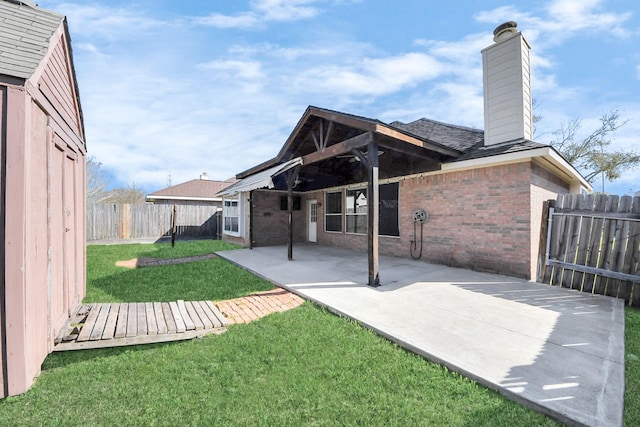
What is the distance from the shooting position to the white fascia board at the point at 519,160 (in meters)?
5.56

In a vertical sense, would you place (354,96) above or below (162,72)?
above

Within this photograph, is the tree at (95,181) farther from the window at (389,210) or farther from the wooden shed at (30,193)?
the window at (389,210)

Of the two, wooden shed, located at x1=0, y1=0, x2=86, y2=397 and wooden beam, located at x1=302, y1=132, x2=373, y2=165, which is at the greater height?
wooden beam, located at x1=302, y1=132, x2=373, y2=165

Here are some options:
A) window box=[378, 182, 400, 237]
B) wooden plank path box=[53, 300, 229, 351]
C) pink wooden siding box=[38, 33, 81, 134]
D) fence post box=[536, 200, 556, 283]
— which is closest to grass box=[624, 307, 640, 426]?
fence post box=[536, 200, 556, 283]

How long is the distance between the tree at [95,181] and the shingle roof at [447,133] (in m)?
26.3

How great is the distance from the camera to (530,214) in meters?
5.89

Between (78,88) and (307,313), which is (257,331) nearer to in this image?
(307,313)

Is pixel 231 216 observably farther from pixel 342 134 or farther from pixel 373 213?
pixel 373 213

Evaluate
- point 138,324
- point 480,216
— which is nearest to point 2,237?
point 138,324

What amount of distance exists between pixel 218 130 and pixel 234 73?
A: 7.35 metres

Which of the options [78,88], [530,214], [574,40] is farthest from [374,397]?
[574,40]

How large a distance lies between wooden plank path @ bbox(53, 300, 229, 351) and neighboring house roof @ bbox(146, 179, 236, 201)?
17.7 meters

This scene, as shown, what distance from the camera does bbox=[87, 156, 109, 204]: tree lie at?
75.6 feet

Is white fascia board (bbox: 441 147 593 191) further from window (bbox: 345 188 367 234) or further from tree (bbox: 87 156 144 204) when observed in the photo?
tree (bbox: 87 156 144 204)
